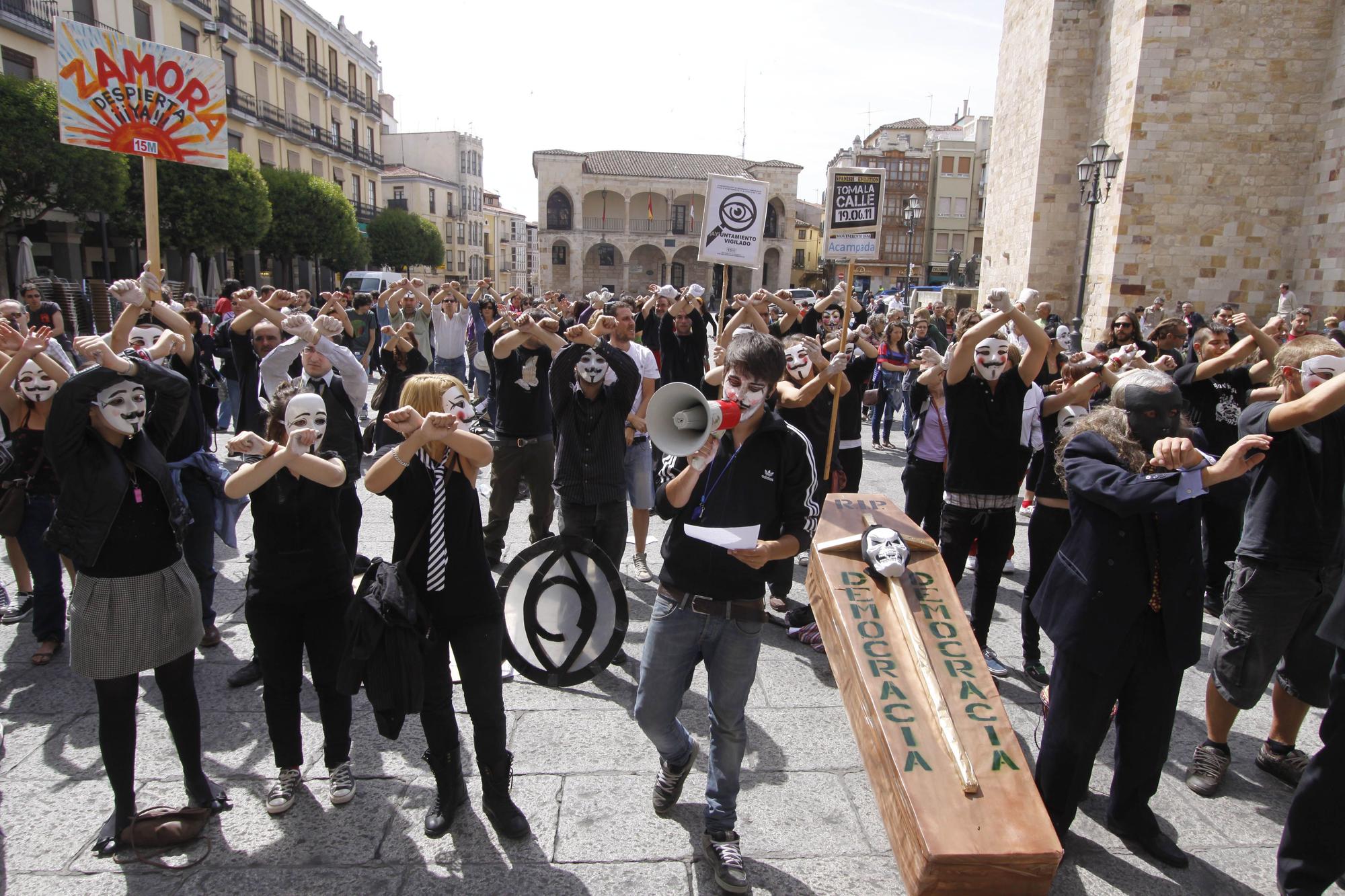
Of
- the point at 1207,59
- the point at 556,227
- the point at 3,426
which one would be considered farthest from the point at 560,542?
the point at 556,227

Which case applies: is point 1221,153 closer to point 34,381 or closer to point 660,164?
point 34,381

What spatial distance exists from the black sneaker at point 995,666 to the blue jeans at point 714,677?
2.07 meters

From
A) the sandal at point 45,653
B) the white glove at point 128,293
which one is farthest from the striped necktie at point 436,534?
the sandal at point 45,653

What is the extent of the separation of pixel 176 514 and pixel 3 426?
2.52 m

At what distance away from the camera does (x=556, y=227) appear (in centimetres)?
6306

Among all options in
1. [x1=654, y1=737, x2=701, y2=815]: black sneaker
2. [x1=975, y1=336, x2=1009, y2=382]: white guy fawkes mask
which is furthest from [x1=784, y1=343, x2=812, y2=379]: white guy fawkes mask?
[x1=654, y1=737, x2=701, y2=815]: black sneaker

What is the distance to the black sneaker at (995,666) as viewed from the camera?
4.38 m

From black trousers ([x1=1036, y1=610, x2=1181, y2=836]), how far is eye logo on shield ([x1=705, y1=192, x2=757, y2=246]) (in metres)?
6.32

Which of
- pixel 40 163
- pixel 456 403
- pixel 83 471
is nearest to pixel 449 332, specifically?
pixel 83 471

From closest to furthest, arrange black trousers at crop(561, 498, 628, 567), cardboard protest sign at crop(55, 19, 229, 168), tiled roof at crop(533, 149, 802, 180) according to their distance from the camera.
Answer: black trousers at crop(561, 498, 628, 567) → cardboard protest sign at crop(55, 19, 229, 168) → tiled roof at crop(533, 149, 802, 180)

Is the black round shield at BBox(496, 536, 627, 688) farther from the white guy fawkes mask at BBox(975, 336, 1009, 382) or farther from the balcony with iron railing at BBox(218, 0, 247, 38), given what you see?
the balcony with iron railing at BBox(218, 0, 247, 38)

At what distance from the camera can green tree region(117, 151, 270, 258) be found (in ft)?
79.6

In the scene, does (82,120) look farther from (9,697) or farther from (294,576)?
(294,576)

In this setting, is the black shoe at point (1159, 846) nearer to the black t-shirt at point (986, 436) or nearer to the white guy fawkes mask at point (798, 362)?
the black t-shirt at point (986, 436)
